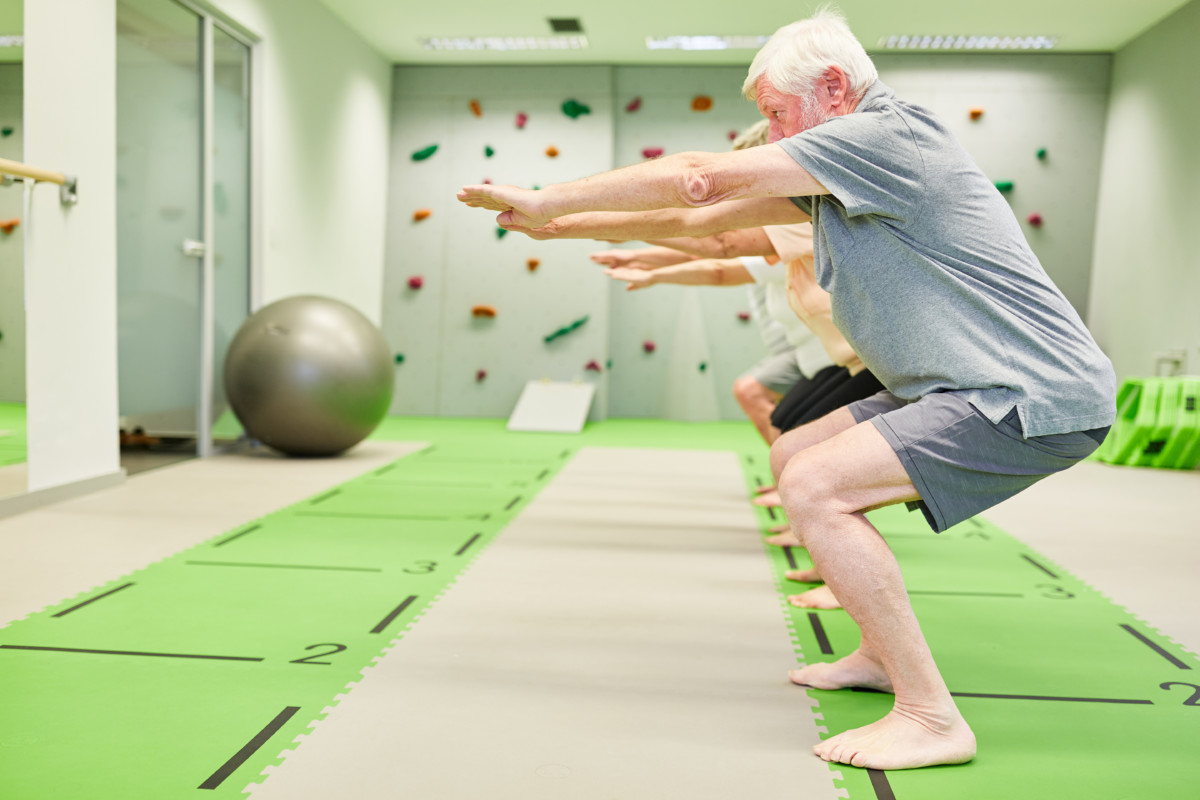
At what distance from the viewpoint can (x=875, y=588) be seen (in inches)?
64.6

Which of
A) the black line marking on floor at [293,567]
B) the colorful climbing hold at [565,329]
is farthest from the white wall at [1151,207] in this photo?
the black line marking on floor at [293,567]

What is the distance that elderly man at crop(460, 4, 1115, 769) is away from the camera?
1597mm

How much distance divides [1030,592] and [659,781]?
1717 millimetres

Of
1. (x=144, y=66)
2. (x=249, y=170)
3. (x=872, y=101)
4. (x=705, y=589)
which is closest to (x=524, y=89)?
(x=249, y=170)

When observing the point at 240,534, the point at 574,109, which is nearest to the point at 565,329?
the point at 574,109

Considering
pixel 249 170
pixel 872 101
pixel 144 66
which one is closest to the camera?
pixel 872 101

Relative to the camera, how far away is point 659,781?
1558mm

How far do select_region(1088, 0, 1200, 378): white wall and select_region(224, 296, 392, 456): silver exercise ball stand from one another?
5199mm

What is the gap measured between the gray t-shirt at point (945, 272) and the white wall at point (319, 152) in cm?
458

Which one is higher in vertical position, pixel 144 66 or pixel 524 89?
pixel 524 89

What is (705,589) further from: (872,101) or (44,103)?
(44,103)

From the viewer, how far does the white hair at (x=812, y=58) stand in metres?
1.72

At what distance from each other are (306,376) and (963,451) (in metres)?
3.69

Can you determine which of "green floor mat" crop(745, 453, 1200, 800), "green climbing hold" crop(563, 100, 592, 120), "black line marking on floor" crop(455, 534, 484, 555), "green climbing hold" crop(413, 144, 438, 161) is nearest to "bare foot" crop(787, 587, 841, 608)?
"green floor mat" crop(745, 453, 1200, 800)
